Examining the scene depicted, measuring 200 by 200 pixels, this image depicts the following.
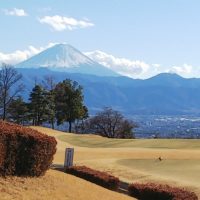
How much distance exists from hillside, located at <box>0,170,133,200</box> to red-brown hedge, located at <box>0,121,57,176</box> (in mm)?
278

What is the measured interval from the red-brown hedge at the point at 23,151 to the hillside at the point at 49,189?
11.0 inches

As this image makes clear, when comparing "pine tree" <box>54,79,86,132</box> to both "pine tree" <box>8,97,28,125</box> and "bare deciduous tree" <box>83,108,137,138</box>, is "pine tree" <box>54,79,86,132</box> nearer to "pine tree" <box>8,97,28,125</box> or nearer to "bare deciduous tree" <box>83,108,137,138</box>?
"pine tree" <box>8,97,28,125</box>

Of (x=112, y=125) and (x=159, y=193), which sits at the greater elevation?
(x=112, y=125)

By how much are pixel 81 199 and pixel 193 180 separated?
10038 millimetres

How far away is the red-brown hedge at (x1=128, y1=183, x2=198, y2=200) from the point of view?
1598cm

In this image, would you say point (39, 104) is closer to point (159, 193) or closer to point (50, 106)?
point (50, 106)

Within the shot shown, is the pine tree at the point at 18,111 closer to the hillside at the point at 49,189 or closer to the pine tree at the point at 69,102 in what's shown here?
the pine tree at the point at 69,102

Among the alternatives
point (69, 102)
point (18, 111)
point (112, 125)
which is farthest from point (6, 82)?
point (112, 125)

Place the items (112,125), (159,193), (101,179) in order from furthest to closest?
(112,125)
(101,179)
(159,193)

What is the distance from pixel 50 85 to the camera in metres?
86.9

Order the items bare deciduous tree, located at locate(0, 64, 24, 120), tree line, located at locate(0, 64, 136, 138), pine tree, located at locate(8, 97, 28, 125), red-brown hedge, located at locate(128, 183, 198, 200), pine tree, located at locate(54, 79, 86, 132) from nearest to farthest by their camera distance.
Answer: red-brown hedge, located at locate(128, 183, 198, 200), bare deciduous tree, located at locate(0, 64, 24, 120), tree line, located at locate(0, 64, 136, 138), pine tree, located at locate(8, 97, 28, 125), pine tree, located at locate(54, 79, 86, 132)

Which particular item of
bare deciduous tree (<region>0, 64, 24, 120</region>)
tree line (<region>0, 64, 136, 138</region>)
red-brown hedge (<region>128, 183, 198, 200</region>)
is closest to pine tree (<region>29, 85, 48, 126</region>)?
tree line (<region>0, 64, 136, 138</region>)

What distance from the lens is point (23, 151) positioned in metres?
13.3

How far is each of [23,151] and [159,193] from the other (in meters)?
5.17
